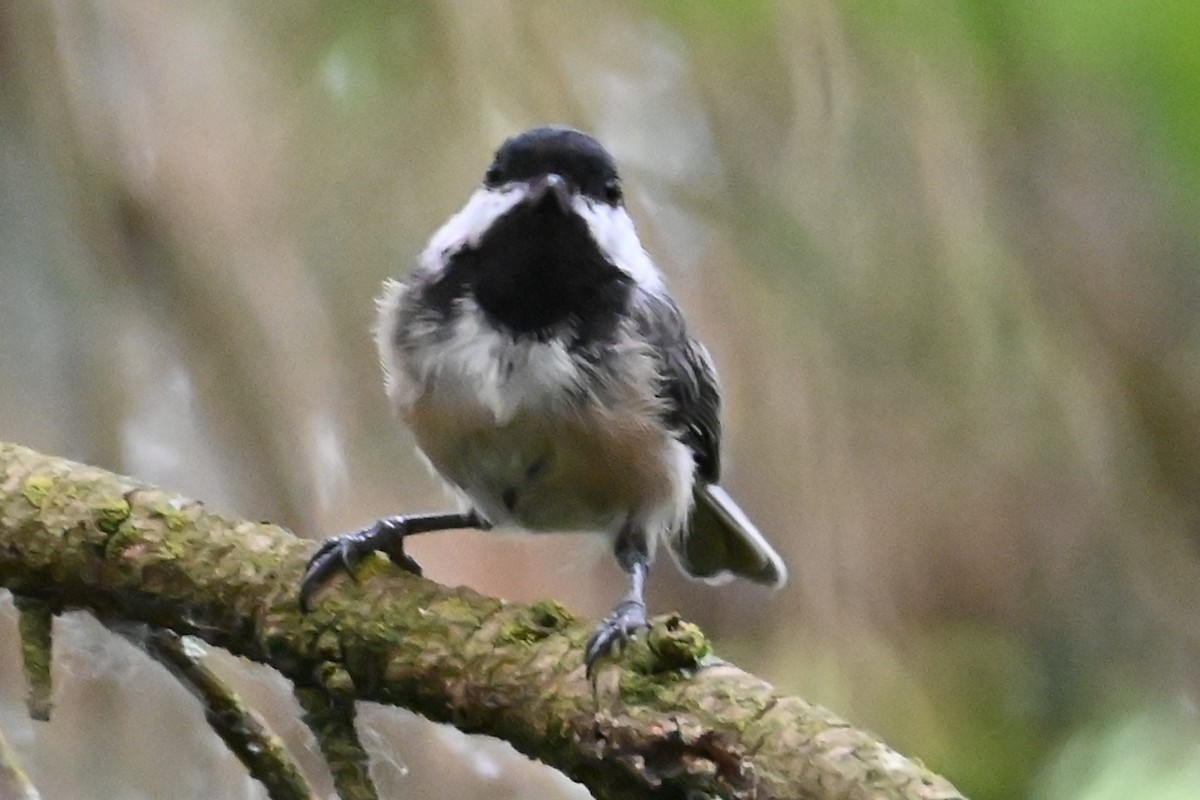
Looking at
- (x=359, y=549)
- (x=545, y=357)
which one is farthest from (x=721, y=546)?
(x=359, y=549)

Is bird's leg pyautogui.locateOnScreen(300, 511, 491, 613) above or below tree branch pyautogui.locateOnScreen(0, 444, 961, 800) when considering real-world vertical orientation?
above

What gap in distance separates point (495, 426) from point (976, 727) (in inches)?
20.5

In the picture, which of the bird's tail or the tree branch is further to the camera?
the bird's tail

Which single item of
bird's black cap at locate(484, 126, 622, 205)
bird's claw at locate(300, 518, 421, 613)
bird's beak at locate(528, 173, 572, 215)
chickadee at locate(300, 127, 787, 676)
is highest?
bird's black cap at locate(484, 126, 622, 205)

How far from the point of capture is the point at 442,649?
79 cm

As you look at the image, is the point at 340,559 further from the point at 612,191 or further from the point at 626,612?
the point at 612,191

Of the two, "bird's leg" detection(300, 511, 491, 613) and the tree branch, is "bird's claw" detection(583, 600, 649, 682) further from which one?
"bird's leg" detection(300, 511, 491, 613)

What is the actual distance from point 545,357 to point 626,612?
260mm

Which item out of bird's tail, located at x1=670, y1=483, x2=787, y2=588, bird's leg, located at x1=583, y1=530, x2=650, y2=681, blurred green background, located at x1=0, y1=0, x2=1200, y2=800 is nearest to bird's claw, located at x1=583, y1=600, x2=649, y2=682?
bird's leg, located at x1=583, y1=530, x2=650, y2=681

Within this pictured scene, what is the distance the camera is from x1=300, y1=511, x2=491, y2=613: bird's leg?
0.85 meters

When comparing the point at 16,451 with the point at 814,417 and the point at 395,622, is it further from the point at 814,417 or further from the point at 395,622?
the point at 814,417

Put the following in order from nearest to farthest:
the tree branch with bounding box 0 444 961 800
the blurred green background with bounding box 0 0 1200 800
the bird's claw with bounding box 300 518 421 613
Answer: the tree branch with bounding box 0 444 961 800
the bird's claw with bounding box 300 518 421 613
the blurred green background with bounding box 0 0 1200 800

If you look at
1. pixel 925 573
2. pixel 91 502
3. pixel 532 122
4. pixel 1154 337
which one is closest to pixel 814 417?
pixel 925 573

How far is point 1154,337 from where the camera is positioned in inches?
40.1
